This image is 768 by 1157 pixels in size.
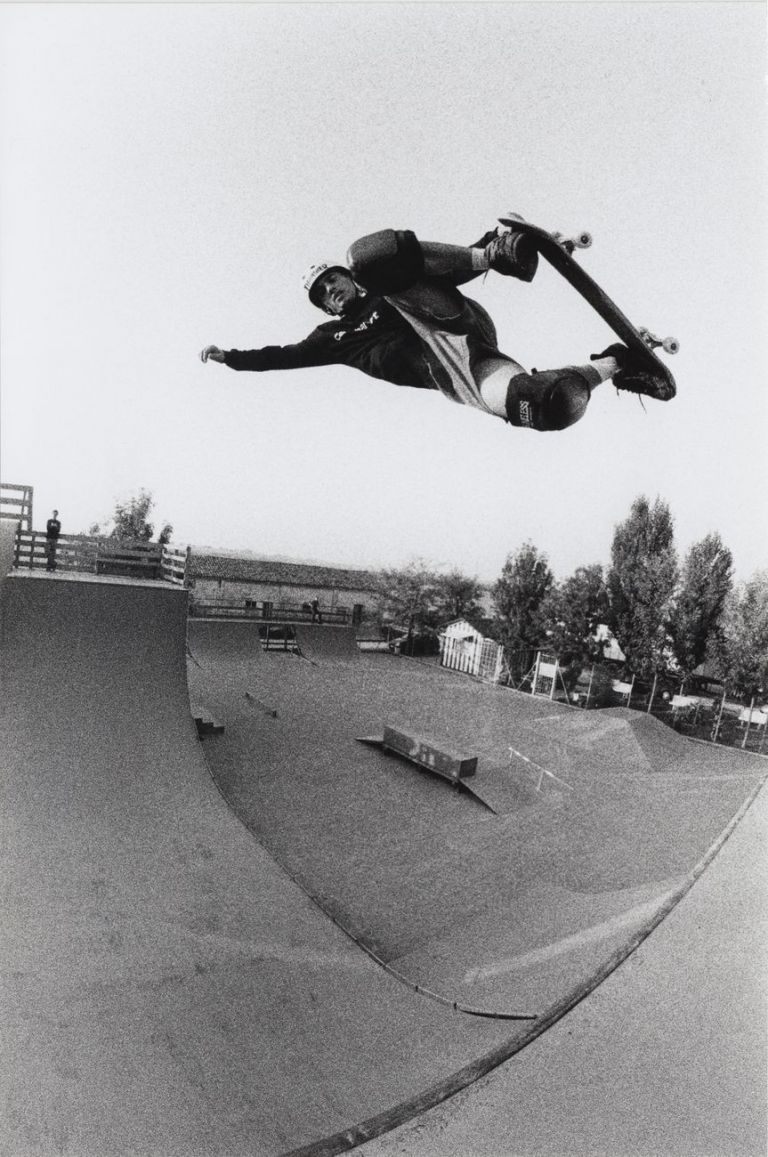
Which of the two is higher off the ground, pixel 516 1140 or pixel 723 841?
pixel 723 841

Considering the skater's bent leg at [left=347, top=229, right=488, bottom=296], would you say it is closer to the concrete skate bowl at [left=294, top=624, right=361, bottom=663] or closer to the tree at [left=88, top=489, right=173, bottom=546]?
the tree at [left=88, top=489, right=173, bottom=546]

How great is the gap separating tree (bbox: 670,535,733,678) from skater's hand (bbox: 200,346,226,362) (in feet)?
33.9

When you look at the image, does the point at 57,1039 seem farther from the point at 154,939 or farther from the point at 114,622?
the point at 114,622

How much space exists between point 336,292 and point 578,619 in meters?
23.4

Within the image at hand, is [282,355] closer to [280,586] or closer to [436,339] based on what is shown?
[436,339]

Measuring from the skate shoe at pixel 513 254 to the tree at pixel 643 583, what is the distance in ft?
42.9

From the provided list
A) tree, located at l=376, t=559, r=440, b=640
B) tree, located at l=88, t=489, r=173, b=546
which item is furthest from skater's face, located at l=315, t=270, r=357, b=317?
tree, located at l=376, t=559, r=440, b=640

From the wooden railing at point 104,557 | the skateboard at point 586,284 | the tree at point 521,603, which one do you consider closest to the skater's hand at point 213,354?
the skateboard at point 586,284

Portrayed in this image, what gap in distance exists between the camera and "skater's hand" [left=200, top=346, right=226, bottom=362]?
10.1 feet

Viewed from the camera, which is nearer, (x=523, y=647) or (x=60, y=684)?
(x=60, y=684)

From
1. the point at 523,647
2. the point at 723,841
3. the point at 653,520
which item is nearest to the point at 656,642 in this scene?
the point at 653,520

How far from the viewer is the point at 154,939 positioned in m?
3.89

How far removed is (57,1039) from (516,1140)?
2297 millimetres

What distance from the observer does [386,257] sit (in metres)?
2.32
